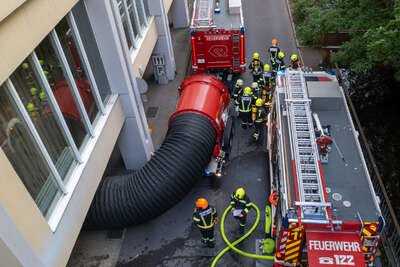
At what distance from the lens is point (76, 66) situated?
7664 mm

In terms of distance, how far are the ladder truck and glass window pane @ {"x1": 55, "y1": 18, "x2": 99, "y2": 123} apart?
14.3ft

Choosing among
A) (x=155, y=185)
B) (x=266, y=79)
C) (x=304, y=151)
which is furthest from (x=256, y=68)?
(x=155, y=185)

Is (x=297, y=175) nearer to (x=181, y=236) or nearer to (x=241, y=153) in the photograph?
(x=181, y=236)

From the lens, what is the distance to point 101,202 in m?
8.72

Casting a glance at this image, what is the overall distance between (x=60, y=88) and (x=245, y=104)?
233 inches

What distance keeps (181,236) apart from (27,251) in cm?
451

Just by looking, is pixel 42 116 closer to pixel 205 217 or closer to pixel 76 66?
pixel 76 66

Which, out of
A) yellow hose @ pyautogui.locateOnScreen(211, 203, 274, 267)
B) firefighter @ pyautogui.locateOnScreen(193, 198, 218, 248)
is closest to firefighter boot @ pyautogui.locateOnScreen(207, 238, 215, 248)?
yellow hose @ pyautogui.locateOnScreen(211, 203, 274, 267)

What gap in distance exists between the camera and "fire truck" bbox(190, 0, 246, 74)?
13250 mm

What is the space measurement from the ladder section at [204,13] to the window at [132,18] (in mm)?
1924

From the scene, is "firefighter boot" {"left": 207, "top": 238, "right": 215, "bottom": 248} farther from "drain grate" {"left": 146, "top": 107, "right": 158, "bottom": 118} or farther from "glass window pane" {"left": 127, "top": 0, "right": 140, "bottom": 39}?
"glass window pane" {"left": 127, "top": 0, "right": 140, "bottom": 39}

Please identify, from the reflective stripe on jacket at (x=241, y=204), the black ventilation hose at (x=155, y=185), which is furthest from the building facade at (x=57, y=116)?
the reflective stripe on jacket at (x=241, y=204)

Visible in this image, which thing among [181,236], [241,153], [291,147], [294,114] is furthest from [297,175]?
[241,153]

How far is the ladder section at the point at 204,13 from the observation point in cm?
1332
